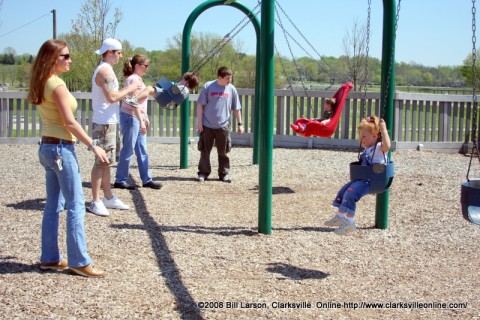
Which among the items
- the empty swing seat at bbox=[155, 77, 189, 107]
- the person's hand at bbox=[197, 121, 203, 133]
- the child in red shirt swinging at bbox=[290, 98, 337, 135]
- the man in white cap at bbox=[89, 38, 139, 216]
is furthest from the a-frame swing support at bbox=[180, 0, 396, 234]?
the person's hand at bbox=[197, 121, 203, 133]

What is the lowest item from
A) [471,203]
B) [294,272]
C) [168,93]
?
[294,272]

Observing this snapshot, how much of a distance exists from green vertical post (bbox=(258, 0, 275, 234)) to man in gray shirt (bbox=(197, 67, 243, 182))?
2.86 meters

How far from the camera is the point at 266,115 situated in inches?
232

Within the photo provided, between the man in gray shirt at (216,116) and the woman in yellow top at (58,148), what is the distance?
4.32m

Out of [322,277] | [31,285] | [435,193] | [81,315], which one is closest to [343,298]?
[322,277]

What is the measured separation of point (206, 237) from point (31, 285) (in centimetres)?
184

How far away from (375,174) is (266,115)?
1265 mm

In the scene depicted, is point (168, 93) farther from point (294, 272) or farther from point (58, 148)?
point (294, 272)

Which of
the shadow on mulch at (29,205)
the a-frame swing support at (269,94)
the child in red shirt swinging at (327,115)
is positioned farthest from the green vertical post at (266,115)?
the shadow on mulch at (29,205)

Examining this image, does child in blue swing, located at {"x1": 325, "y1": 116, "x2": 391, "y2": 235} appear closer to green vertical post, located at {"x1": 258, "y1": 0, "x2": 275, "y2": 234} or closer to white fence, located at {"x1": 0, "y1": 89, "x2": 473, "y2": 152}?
green vertical post, located at {"x1": 258, "y1": 0, "x2": 275, "y2": 234}

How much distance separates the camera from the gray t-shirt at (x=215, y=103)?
28.8ft

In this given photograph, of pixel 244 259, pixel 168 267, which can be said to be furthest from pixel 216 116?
pixel 168 267

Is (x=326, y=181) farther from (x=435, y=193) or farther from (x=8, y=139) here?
(x=8, y=139)

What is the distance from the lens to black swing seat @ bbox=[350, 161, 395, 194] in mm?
5104
